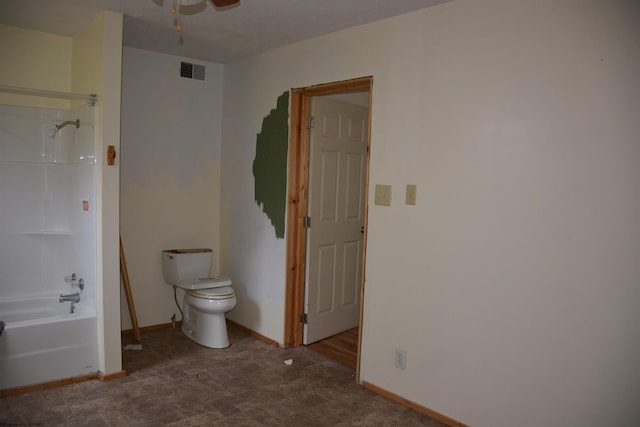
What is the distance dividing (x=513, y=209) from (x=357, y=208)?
1.90m

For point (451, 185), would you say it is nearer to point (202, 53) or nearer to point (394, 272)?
point (394, 272)

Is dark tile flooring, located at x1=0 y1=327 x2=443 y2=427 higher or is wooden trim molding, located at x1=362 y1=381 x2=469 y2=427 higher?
wooden trim molding, located at x1=362 y1=381 x2=469 y2=427

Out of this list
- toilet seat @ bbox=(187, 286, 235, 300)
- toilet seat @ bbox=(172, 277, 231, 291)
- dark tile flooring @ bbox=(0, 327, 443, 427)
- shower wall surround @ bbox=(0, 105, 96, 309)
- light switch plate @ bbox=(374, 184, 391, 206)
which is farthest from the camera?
toilet seat @ bbox=(172, 277, 231, 291)

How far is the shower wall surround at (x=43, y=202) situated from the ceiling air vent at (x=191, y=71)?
104cm

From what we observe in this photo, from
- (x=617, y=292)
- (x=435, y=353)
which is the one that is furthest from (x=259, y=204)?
(x=617, y=292)

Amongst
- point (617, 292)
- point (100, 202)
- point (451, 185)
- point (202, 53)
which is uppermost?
point (202, 53)

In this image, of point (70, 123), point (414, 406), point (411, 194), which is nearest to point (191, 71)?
point (70, 123)

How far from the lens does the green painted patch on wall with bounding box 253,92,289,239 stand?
3668mm

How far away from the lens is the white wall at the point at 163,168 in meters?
3.84

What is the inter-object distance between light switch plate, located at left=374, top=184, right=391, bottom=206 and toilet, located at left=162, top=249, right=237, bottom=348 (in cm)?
148

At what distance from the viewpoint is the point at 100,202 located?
2.98 meters

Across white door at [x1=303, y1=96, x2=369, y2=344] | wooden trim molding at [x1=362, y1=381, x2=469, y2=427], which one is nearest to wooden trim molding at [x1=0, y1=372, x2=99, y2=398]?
white door at [x1=303, y1=96, x2=369, y2=344]

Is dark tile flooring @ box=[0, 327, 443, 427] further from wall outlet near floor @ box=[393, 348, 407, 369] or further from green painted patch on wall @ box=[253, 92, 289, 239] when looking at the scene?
green painted patch on wall @ box=[253, 92, 289, 239]

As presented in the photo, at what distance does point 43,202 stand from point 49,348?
1.16 metres
